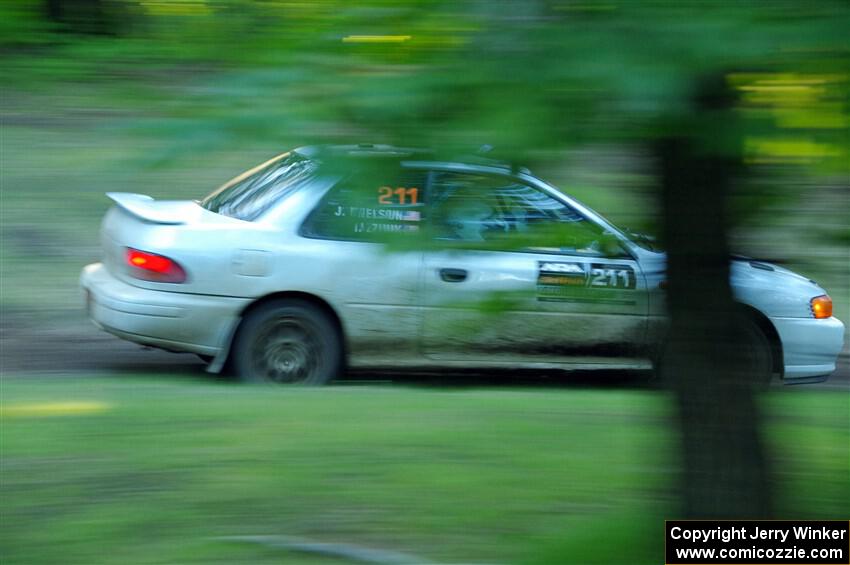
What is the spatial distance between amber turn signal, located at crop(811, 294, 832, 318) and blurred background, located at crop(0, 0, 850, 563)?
0.56 metres

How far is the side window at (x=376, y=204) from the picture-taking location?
2.30m

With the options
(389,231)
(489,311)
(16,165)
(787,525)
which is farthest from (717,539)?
(16,165)

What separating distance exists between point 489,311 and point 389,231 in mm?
838

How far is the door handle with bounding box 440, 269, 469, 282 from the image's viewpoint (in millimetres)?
4362

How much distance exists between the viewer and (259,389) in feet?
20.0

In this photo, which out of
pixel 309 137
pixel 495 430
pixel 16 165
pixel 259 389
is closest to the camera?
pixel 309 137

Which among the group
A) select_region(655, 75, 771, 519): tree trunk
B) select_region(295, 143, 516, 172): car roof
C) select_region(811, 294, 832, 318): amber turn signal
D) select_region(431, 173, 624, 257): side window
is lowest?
select_region(811, 294, 832, 318): amber turn signal

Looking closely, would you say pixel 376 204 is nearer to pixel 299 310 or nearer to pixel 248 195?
pixel 299 310

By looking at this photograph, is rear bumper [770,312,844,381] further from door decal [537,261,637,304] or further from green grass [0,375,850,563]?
door decal [537,261,637,304]

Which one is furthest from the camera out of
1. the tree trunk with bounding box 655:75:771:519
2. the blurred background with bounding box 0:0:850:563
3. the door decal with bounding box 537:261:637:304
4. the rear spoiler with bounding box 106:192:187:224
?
the rear spoiler with bounding box 106:192:187:224

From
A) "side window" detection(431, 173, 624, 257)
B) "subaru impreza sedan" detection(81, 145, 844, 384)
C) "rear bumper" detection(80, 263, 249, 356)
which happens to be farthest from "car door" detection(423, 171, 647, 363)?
"rear bumper" detection(80, 263, 249, 356)

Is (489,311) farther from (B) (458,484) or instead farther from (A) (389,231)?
(B) (458,484)

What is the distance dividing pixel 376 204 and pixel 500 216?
61cm

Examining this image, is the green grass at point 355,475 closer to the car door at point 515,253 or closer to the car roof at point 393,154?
the car door at point 515,253
